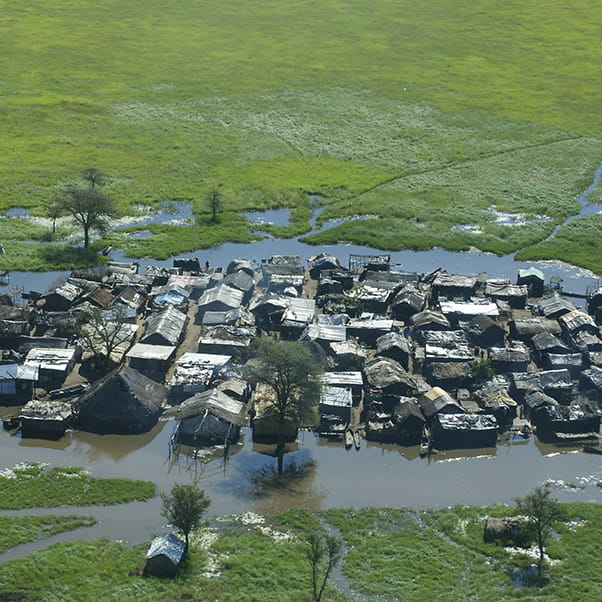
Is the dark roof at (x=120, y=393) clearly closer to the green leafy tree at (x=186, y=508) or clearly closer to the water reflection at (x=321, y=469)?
the water reflection at (x=321, y=469)

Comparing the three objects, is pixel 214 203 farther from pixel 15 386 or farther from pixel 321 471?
pixel 321 471

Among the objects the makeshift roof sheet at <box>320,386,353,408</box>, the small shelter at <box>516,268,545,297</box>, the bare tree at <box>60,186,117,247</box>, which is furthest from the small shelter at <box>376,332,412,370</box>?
the bare tree at <box>60,186,117,247</box>

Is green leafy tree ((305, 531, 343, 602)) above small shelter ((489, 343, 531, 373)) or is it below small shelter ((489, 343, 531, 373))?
below

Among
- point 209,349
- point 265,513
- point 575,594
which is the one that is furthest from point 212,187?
point 575,594

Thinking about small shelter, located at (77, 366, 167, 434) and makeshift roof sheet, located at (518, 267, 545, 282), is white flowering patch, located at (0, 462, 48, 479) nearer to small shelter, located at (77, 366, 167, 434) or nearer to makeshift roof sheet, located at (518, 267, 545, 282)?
small shelter, located at (77, 366, 167, 434)

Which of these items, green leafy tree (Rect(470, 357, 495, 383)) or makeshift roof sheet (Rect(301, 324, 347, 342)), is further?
makeshift roof sheet (Rect(301, 324, 347, 342))

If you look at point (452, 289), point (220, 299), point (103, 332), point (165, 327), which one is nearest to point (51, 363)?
point (103, 332)

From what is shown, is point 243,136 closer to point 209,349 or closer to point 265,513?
point 209,349

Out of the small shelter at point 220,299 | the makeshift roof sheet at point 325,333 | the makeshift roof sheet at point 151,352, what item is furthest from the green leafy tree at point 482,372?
the makeshift roof sheet at point 151,352
